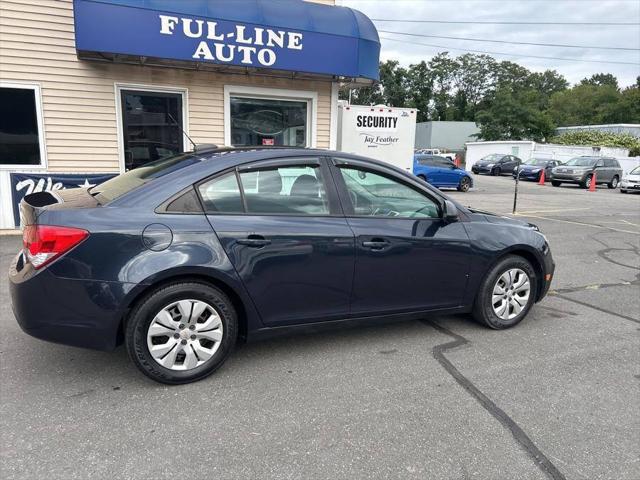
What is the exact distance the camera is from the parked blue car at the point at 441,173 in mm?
18688

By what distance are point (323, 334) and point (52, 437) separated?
2168 millimetres

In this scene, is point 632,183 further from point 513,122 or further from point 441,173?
point 513,122

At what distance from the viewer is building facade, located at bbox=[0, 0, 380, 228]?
23.8ft

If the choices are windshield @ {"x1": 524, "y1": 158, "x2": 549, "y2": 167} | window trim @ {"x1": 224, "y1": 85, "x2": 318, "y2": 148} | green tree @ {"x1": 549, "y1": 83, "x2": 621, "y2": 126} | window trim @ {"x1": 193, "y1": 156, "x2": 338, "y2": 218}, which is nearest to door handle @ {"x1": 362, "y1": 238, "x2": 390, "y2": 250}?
window trim @ {"x1": 193, "y1": 156, "x2": 338, "y2": 218}

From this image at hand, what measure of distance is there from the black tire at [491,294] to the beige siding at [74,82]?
20.1 feet

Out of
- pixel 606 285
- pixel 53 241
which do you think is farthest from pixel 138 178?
pixel 606 285

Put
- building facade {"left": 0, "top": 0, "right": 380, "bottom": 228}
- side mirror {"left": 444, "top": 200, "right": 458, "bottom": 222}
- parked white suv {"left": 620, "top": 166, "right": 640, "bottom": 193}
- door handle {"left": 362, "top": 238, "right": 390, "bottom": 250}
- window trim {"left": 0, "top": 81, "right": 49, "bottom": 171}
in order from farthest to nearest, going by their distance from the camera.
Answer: parked white suv {"left": 620, "top": 166, "right": 640, "bottom": 193} → window trim {"left": 0, "top": 81, "right": 49, "bottom": 171} → building facade {"left": 0, "top": 0, "right": 380, "bottom": 228} → side mirror {"left": 444, "top": 200, "right": 458, "bottom": 222} → door handle {"left": 362, "top": 238, "right": 390, "bottom": 250}

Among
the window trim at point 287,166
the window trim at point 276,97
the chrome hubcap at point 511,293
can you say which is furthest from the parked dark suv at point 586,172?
the window trim at point 287,166

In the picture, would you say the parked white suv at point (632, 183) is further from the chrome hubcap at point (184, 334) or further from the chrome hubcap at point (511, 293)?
the chrome hubcap at point (184, 334)

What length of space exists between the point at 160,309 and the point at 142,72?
630 cm

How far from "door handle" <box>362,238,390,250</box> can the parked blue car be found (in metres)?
15.1

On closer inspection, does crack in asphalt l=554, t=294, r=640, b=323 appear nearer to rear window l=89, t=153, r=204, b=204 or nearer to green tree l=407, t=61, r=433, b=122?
rear window l=89, t=153, r=204, b=204

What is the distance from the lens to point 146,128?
8.50 metres

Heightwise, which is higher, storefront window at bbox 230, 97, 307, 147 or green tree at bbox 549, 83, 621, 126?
green tree at bbox 549, 83, 621, 126
